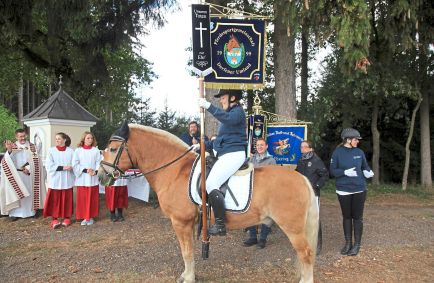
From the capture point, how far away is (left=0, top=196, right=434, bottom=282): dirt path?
558cm

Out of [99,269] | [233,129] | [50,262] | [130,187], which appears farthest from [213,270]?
[130,187]

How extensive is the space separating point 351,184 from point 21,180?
7.60 metres

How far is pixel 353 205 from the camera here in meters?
6.57

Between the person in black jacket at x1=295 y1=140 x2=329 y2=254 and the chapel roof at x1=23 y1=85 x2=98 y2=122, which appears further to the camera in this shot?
the chapel roof at x1=23 y1=85 x2=98 y2=122

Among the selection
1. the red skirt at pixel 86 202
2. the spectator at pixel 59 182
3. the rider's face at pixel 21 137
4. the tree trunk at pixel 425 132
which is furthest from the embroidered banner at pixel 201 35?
the tree trunk at pixel 425 132

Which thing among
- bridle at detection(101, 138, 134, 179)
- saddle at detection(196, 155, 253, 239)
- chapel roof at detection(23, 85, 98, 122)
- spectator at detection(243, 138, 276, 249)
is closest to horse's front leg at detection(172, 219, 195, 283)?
saddle at detection(196, 155, 253, 239)

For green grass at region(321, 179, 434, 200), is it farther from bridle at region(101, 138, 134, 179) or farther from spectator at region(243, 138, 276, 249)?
bridle at region(101, 138, 134, 179)

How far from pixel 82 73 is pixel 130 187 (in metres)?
5.32

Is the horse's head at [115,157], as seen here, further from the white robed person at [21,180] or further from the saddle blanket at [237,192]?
the white robed person at [21,180]

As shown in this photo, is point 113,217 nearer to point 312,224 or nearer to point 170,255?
point 170,255

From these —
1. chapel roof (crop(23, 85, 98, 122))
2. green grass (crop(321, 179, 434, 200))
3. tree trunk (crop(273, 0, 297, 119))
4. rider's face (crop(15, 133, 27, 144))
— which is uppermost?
tree trunk (crop(273, 0, 297, 119))

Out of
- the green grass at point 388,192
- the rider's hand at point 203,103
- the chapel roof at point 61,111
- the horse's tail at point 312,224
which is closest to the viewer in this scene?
the rider's hand at point 203,103

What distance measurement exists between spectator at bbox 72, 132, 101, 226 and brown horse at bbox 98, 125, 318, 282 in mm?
3896

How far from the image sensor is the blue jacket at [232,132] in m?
4.90
